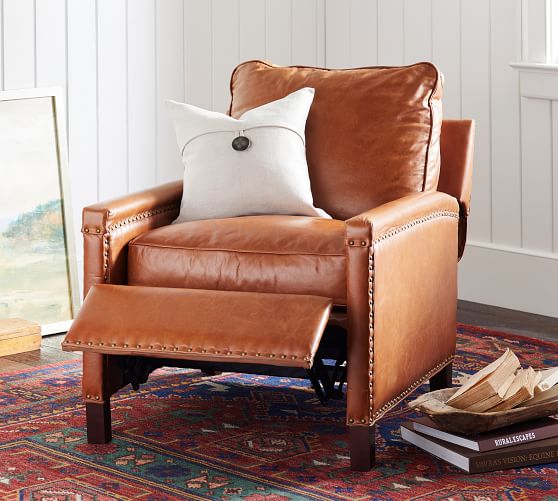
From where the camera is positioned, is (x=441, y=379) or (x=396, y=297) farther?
(x=441, y=379)

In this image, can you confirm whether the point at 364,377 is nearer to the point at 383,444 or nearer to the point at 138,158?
the point at 383,444

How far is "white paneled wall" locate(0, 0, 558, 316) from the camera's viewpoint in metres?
3.75

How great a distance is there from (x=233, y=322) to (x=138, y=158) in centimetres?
202

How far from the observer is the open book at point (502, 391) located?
7.43 ft

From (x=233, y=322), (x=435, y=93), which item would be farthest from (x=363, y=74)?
(x=233, y=322)

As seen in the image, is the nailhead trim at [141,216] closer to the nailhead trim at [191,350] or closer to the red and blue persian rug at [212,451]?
the nailhead trim at [191,350]

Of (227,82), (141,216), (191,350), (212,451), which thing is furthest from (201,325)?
(227,82)

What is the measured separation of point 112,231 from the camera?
2.45 metres

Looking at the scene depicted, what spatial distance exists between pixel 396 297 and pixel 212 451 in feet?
1.77

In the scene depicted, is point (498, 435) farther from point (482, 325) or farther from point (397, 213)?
point (482, 325)

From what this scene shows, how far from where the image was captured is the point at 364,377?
87.3 inches

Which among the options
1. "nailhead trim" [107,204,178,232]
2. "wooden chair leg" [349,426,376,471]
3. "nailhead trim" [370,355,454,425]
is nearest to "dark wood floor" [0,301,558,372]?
"nailhead trim" [107,204,178,232]

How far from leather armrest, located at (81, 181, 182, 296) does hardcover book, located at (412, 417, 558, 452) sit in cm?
81

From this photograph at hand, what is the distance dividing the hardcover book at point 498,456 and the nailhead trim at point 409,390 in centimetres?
13
